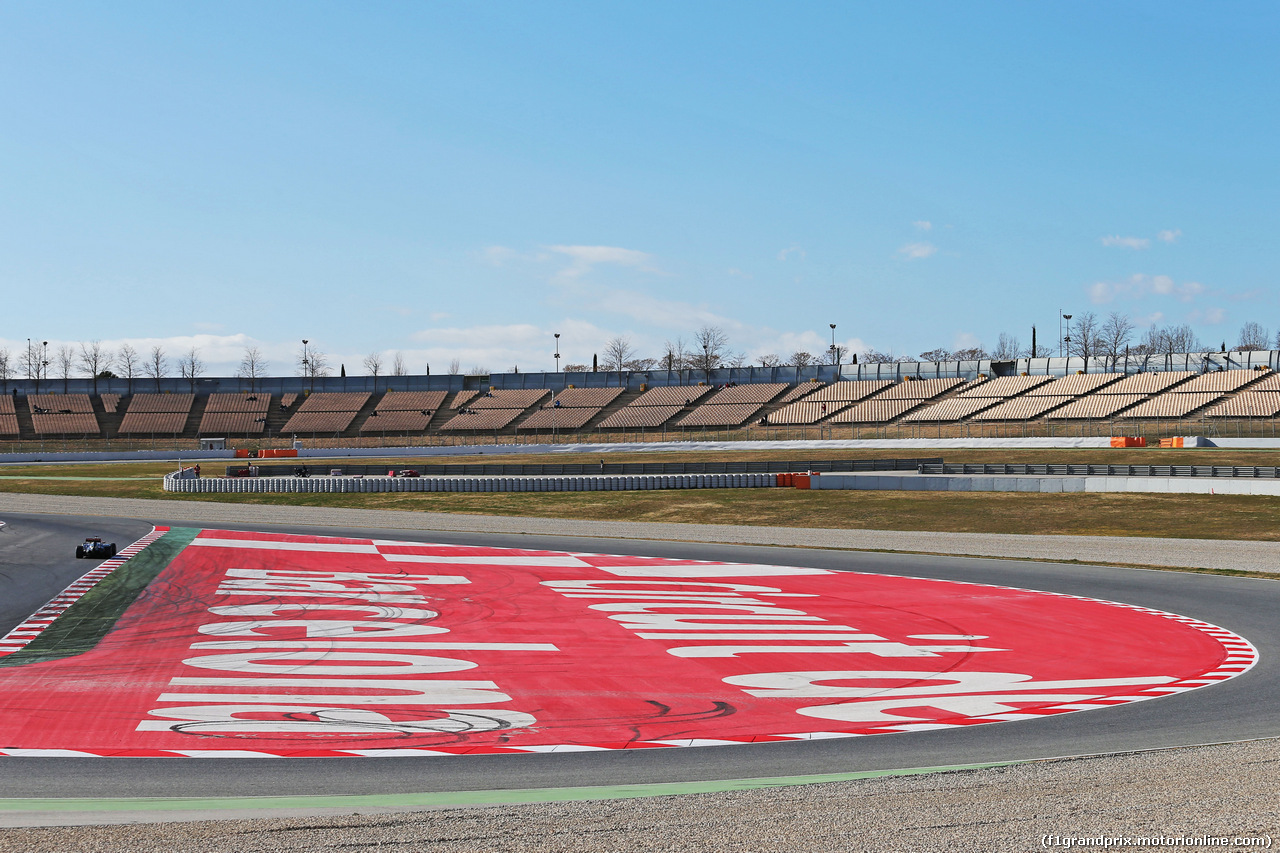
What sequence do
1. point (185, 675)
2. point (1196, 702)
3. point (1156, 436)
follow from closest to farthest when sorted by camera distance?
point (1196, 702)
point (185, 675)
point (1156, 436)

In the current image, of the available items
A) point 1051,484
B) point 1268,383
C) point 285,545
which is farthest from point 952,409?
point 285,545

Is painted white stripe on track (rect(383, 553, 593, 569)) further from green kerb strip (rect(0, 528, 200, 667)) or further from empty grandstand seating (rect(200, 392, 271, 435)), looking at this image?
empty grandstand seating (rect(200, 392, 271, 435))

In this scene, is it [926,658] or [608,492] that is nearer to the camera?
[926,658]

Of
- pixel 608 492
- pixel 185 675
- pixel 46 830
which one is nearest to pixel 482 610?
pixel 185 675

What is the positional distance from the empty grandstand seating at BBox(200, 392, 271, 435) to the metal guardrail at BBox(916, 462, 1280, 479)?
243ft

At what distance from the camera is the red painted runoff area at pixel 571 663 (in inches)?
439

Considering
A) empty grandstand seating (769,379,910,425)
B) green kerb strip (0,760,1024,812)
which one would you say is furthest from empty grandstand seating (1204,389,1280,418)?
green kerb strip (0,760,1024,812)

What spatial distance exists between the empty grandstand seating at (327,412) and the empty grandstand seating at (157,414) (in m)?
11.4

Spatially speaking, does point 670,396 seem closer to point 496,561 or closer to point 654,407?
point 654,407

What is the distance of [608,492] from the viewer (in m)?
45.8

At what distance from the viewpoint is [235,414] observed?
104m

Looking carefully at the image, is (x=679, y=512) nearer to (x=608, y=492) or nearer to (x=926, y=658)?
(x=608, y=492)

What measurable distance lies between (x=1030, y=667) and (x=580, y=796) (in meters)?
8.53

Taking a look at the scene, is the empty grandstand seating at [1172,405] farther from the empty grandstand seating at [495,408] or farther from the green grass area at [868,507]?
the empty grandstand seating at [495,408]
